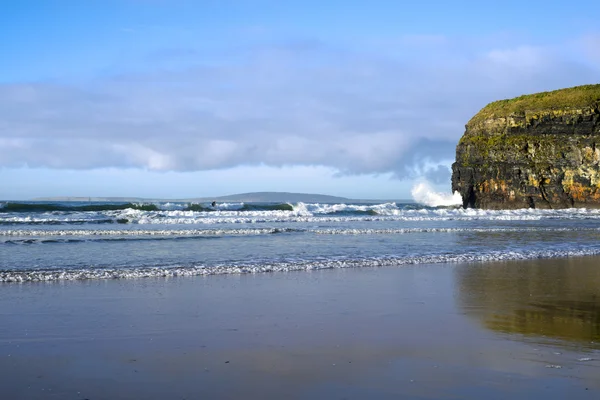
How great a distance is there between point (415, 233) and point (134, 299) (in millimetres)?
16326

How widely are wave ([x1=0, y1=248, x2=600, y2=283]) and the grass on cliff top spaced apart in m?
39.7

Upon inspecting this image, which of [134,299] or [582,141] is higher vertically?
[582,141]

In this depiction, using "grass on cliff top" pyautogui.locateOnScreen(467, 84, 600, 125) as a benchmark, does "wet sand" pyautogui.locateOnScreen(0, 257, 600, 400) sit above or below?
below

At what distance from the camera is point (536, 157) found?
1916 inches

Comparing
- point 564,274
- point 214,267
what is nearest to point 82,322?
point 214,267

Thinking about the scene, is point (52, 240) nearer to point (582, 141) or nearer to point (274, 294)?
point (274, 294)

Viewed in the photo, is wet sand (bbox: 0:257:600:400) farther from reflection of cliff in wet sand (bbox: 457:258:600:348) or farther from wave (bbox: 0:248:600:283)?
wave (bbox: 0:248:600:283)

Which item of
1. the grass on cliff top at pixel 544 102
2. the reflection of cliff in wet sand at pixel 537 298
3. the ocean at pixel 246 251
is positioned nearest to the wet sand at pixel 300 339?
the reflection of cliff in wet sand at pixel 537 298

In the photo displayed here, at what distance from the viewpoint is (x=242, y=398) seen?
429 cm

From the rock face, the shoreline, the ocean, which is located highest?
the rock face

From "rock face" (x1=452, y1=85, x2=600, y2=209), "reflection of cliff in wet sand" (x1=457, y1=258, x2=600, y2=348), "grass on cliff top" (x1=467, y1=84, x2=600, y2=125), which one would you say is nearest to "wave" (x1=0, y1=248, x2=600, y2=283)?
"reflection of cliff in wet sand" (x1=457, y1=258, x2=600, y2=348)

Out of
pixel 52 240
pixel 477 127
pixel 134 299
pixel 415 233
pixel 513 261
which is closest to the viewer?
pixel 134 299

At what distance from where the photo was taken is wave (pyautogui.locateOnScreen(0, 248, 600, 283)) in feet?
35.0

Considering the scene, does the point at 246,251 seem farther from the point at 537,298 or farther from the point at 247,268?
the point at 537,298
